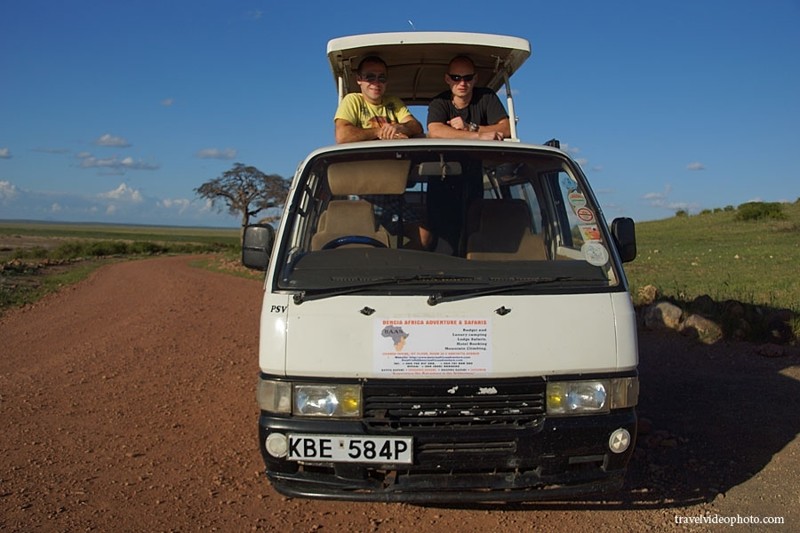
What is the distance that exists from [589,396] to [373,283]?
1139 millimetres

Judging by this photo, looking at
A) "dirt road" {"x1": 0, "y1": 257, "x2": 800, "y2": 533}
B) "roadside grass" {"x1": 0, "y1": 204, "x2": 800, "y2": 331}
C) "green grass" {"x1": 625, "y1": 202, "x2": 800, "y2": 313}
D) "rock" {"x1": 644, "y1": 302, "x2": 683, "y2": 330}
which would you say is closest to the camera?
"dirt road" {"x1": 0, "y1": 257, "x2": 800, "y2": 533}

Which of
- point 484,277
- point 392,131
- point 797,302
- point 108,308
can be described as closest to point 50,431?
point 392,131

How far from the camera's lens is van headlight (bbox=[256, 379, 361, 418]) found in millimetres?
3395

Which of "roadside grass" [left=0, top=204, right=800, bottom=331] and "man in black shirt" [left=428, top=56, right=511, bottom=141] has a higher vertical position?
"man in black shirt" [left=428, top=56, right=511, bottom=141]

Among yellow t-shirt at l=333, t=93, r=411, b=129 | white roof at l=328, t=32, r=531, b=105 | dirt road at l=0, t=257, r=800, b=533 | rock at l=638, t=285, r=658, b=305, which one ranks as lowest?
dirt road at l=0, t=257, r=800, b=533

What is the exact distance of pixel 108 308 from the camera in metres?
13.4

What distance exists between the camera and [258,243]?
3.95 meters

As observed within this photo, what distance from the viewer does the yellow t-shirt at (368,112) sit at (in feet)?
16.9

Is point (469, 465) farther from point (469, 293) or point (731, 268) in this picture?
point (731, 268)

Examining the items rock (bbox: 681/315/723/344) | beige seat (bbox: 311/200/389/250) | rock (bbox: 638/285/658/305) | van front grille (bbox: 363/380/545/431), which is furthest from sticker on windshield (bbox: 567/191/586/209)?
rock (bbox: 638/285/658/305)

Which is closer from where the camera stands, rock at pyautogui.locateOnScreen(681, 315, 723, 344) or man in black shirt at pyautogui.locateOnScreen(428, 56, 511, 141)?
man in black shirt at pyautogui.locateOnScreen(428, 56, 511, 141)

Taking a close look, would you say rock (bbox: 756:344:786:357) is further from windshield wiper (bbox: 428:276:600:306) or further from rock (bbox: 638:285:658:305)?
windshield wiper (bbox: 428:276:600:306)

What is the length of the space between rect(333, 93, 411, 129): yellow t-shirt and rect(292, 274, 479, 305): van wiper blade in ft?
6.28

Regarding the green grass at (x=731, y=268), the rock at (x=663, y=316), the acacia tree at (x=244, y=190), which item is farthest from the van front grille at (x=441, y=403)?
the acacia tree at (x=244, y=190)
